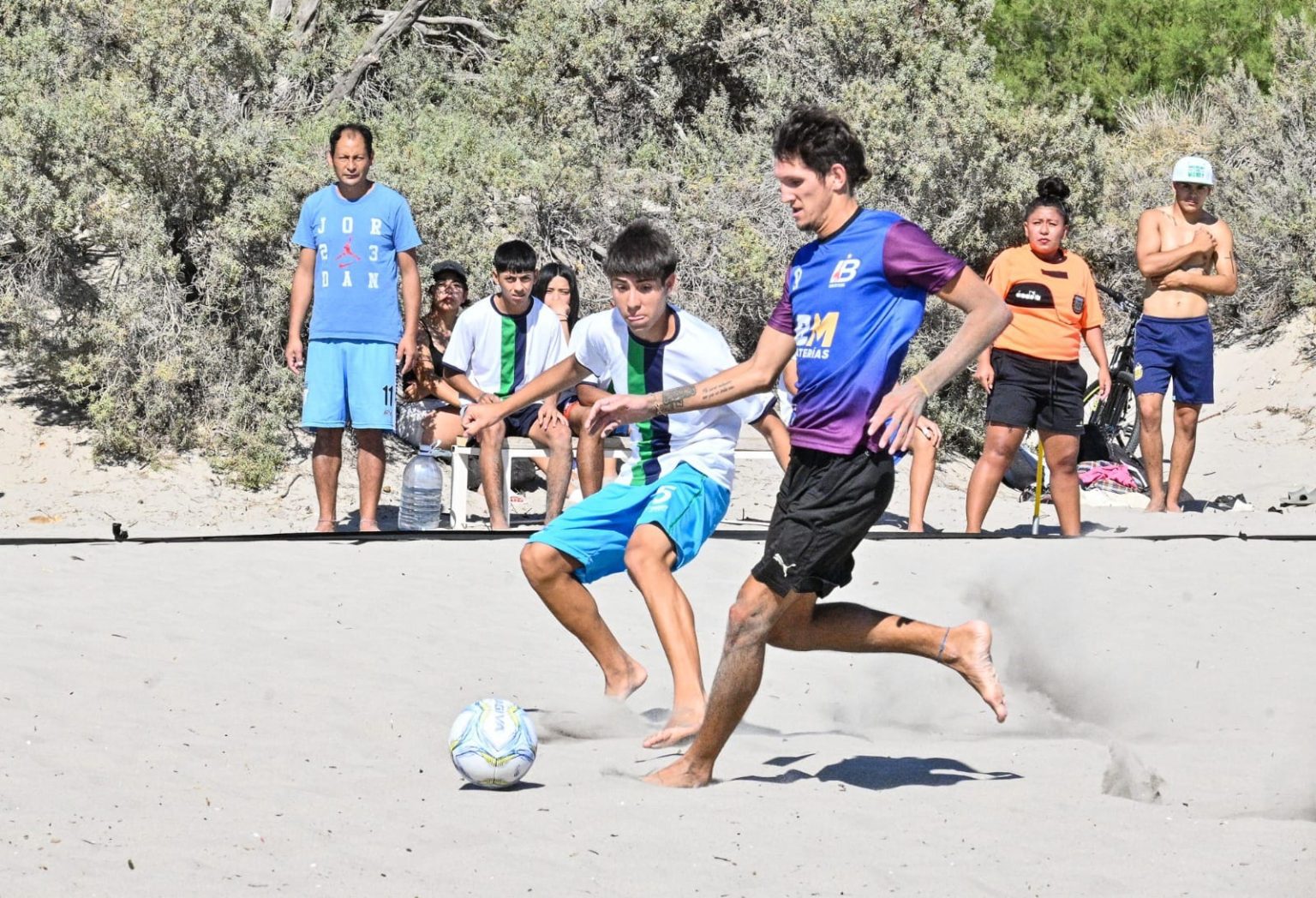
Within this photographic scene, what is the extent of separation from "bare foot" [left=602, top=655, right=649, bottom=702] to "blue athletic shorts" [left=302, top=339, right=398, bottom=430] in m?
3.42

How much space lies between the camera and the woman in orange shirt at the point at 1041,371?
30.7ft

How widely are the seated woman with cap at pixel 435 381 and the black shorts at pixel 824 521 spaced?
5535 mm

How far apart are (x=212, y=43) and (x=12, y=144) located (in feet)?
7.21

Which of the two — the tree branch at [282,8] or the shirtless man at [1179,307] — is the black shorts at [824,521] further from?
the tree branch at [282,8]

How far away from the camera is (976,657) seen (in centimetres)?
495

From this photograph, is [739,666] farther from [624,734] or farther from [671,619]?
[624,734]

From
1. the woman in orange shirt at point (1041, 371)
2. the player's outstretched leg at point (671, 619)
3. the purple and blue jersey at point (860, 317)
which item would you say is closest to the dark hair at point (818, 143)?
the purple and blue jersey at point (860, 317)

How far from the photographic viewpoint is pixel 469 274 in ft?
39.7

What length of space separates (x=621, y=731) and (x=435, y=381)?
516 cm

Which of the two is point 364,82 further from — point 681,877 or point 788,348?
point 681,877

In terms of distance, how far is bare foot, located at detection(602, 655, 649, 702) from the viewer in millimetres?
5926

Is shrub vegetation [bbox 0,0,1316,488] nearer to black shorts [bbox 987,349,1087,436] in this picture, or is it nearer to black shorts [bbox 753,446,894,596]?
black shorts [bbox 987,349,1087,436]

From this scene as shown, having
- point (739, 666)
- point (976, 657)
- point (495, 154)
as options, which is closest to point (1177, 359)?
point (495, 154)

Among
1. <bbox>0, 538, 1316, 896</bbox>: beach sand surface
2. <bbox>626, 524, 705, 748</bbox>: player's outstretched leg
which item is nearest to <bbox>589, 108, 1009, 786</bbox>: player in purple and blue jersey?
<bbox>0, 538, 1316, 896</bbox>: beach sand surface
